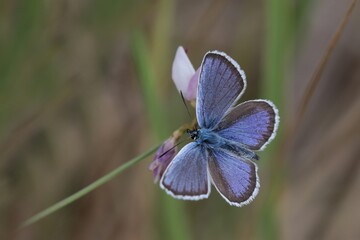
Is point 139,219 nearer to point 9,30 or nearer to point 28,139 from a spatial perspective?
point 28,139

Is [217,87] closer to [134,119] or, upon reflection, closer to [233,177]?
[233,177]

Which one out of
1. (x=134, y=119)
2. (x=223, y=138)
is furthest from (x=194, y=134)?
(x=134, y=119)

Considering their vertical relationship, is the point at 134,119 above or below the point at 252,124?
above

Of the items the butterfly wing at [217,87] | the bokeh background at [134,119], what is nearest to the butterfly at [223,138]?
the butterfly wing at [217,87]

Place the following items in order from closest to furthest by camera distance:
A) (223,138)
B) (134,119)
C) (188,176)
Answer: (188,176) → (223,138) → (134,119)

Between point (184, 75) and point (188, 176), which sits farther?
point (184, 75)

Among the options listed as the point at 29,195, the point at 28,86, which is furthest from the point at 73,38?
the point at 29,195

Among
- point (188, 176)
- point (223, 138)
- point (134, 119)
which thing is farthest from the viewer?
point (134, 119)
